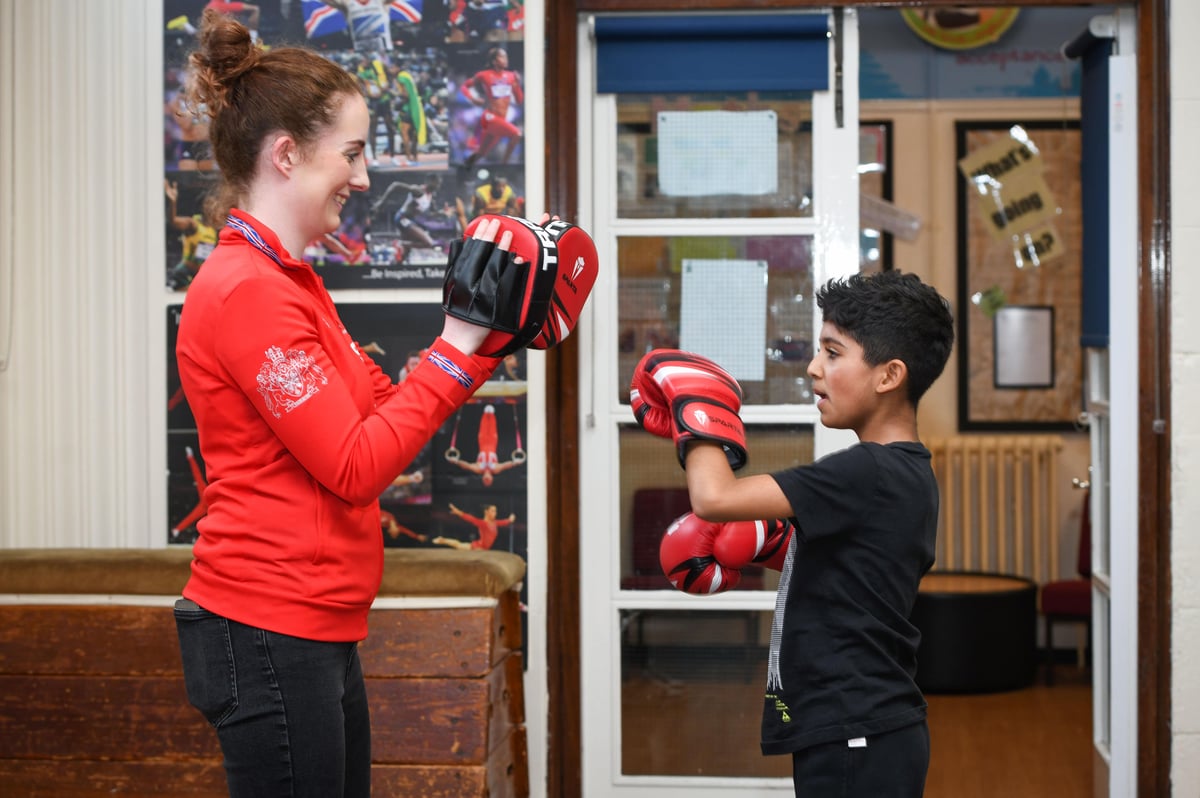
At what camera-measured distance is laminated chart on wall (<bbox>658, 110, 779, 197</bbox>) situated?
125 inches

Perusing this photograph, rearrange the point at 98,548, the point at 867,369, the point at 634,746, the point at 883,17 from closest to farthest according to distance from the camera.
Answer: the point at 867,369
the point at 98,548
the point at 634,746
the point at 883,17

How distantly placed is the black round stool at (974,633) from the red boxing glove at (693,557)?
2.89m

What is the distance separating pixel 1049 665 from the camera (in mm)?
5090

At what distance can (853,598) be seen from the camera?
1.70m

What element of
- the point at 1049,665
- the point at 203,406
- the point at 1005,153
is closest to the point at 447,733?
the point at 203,406

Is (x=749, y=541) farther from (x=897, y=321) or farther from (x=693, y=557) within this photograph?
(x=897, y=321)

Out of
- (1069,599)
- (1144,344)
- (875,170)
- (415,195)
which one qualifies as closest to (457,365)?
(415,195)

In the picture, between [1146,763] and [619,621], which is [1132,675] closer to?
[1146,763]

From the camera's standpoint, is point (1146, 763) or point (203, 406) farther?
point (1146, 763)

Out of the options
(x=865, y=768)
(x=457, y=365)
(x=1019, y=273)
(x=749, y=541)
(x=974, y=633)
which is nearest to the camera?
(x=457, y=365)

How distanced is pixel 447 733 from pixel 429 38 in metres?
1.63

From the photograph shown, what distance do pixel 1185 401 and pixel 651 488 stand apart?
4.27 feet

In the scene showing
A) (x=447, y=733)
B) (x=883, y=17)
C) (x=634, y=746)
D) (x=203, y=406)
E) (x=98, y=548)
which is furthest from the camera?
(x=883, y=17)

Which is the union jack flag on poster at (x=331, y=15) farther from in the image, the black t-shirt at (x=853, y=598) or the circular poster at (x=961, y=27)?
the circular poster at (x=961, y=27)
